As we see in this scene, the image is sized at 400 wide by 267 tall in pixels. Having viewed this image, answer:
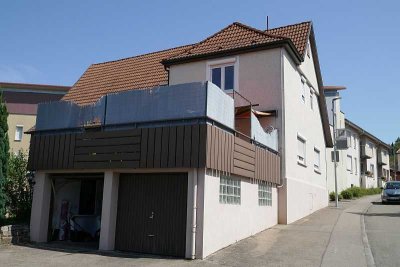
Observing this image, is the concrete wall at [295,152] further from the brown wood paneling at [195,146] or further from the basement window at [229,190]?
the brown wood paneling at [195,146]

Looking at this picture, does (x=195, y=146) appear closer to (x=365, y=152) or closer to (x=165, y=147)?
(x=165, y=147)

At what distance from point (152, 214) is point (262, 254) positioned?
318 centimetres

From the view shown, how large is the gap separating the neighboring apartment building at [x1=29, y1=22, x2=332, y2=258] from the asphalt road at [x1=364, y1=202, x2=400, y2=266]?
312 cm

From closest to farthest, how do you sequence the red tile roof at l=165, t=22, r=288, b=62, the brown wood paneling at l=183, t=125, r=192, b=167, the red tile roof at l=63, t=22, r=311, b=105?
Answer: 1. the brown wood paneling at l=183, t=125, r=192, b=167
2. the red tile roof at l=165, t=22, r=288, b=62
3. the red tile roof at l=63, t=22, r=311, b=105

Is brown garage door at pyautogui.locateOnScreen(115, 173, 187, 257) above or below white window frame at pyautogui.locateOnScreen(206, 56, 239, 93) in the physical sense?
below

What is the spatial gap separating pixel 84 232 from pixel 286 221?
303 inches

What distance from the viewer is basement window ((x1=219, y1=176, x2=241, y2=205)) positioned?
37.8 feet

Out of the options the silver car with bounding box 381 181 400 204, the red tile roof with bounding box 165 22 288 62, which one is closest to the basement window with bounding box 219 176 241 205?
the red tile roof with bounding box 165 22 288 62

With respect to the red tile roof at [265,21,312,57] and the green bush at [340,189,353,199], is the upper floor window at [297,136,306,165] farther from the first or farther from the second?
the green bush at [340,189,353,199]

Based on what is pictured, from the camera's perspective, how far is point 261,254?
10680 mm

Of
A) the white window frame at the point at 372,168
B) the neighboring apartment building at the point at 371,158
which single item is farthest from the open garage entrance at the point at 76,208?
the white window frame at the point at 372,168

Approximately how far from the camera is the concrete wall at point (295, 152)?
1666cm

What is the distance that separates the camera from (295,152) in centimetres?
1811

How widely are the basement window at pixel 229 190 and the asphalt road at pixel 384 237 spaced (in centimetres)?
405
